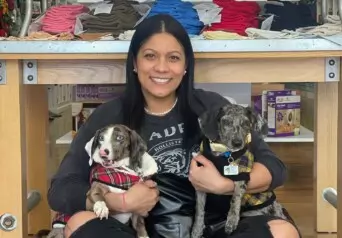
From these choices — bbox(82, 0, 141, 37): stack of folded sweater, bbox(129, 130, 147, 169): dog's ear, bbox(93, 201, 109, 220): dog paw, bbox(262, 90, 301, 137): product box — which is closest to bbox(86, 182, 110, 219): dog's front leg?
bbox(93, 201, 109, 220): dog paw

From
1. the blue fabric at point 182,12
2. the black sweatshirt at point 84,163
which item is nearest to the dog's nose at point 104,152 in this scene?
the black sweatshirt at point 84,163

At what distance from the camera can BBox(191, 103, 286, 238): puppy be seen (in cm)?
155

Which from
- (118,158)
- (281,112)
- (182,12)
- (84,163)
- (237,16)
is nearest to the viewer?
(118,158)

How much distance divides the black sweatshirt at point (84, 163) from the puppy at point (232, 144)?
8cm

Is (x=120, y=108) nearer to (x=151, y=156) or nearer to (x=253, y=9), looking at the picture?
(x=151, y=156)

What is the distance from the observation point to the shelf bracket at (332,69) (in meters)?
1.69

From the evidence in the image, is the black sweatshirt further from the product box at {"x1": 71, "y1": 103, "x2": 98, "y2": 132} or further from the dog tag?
the product box at {"x1": 71, "y1": 103, "x2": 98, "y2": 132}

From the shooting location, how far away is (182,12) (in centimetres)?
209

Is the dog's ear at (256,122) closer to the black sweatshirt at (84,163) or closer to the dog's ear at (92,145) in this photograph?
the black sweatshirt at (84,163)

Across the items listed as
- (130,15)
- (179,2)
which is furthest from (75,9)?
(179,2)

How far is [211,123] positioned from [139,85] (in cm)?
28

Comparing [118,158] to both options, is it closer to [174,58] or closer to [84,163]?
[84,163]

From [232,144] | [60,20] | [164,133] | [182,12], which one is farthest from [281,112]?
[232,144]

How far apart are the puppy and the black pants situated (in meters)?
0.05
